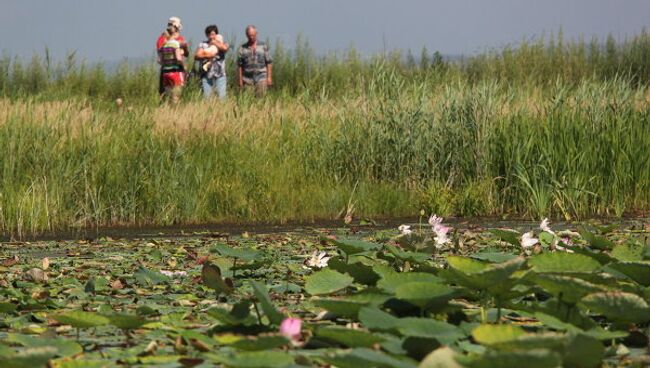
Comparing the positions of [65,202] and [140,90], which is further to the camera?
[140,90]

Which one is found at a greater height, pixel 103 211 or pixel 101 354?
pixel 101 354

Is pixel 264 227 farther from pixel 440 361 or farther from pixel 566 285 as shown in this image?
pixel 440 361

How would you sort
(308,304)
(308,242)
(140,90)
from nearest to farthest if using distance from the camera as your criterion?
1. (308,304)
2. (308,242)
3. (140,90)

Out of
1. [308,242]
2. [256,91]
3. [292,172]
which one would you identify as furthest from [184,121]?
[256,91]

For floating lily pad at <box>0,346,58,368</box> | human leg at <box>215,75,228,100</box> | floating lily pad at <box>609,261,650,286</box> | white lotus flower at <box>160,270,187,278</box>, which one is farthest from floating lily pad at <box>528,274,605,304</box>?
human leg at <box>215,75,228,100</box>

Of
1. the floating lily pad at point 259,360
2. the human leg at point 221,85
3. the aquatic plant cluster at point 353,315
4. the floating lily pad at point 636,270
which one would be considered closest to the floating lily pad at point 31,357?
the aquatic plant cluster at point 353,315

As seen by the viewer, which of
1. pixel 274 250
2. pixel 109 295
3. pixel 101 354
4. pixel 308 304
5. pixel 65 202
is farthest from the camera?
pixel 65 202

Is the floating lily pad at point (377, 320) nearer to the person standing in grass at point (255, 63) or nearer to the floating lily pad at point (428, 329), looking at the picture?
the floating lily pad at point (428, 329)

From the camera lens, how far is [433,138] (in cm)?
1077

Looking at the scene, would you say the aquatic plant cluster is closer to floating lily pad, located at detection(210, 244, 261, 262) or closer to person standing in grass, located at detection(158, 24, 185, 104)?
floating lily pad, located at detection(210, 244, 261, 262)

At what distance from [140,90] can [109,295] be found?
15.6 metres

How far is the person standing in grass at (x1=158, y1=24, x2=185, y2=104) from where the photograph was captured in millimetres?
16000

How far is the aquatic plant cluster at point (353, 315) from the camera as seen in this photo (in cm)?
240

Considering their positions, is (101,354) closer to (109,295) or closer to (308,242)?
(109,295)
